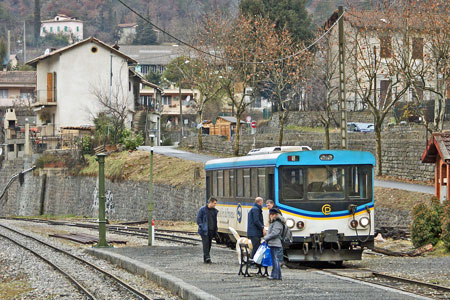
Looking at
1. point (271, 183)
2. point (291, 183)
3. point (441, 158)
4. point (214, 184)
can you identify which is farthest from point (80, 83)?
point (291, 183)

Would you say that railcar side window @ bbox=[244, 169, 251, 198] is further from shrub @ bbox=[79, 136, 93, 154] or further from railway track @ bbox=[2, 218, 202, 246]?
A: shrub @ bbox=[79, 136, 93, 154]

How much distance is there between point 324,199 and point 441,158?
8.42 metres

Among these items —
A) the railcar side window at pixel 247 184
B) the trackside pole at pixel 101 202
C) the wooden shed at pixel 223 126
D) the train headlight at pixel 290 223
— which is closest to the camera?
the train headlight at pixel 290 223

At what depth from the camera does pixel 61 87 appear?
73938mm

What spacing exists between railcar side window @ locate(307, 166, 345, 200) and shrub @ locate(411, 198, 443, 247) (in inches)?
196

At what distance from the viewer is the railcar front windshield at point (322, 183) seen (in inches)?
792

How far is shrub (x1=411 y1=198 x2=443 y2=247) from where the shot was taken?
2400 centimetres

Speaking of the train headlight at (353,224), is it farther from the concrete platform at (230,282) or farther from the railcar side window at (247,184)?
the railcar side window at (247,184)

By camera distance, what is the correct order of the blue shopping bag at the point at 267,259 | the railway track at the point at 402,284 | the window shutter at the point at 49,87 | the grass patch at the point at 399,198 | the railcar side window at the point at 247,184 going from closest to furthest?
the railway track at the point at 402,284, the blue shopping bag at the point at 267,259, the railcar side window at the point at 247,184, the grass patch at the point at 399,198, the window shutter at the point at 49,87

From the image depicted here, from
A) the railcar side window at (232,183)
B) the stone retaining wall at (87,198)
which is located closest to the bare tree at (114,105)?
the stone retaining wall at (87,198)

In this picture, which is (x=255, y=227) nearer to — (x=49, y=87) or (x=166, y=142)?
(x=49, y=87)

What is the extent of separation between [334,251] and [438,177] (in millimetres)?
9234

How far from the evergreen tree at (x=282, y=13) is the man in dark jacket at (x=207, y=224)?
53.0 m

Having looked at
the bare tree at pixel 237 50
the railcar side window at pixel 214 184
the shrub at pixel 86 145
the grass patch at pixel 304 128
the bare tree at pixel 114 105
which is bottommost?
the railcar side window at pixel 214 184
